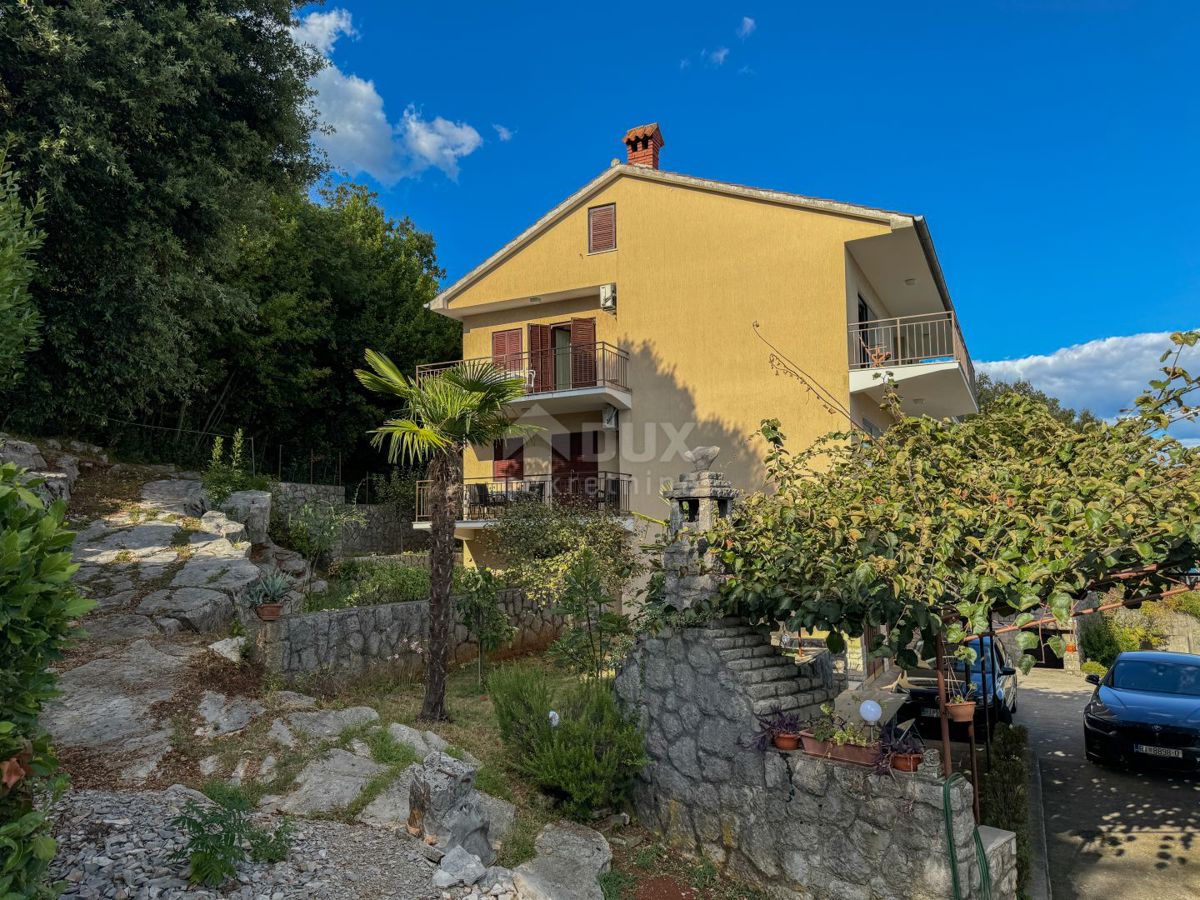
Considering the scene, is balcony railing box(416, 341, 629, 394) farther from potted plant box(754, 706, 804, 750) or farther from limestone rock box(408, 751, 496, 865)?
limestone rock box(408, 751, 496, 865)

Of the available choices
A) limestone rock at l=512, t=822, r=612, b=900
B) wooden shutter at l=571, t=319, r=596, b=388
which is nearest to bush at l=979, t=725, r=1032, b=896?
limestone rock at l=512, t=822, r=612, b=900

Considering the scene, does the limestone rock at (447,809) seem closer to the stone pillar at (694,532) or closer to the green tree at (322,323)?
the stone pillar at (694,532)

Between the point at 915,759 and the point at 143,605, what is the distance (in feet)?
32.2

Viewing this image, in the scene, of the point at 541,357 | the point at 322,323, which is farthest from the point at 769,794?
the point at 322,323

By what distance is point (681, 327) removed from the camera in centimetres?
1753

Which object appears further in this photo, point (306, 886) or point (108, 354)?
point (108, 354)

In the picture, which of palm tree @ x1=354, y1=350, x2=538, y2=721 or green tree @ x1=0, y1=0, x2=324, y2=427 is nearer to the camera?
palm tree @ x1=354, y1=350, x2=538, y2=721

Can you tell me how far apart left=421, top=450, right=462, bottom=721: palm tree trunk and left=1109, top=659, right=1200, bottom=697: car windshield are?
9629mm

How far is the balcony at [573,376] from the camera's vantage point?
17.6m

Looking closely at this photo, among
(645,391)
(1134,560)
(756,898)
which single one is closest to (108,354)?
(645,391)

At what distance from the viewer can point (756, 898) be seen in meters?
6.05

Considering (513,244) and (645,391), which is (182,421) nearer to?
(513,244)

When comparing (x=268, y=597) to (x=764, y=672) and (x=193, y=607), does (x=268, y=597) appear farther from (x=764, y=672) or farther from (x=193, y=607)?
(x=764, y=672)

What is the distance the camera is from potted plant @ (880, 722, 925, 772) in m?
5.46
